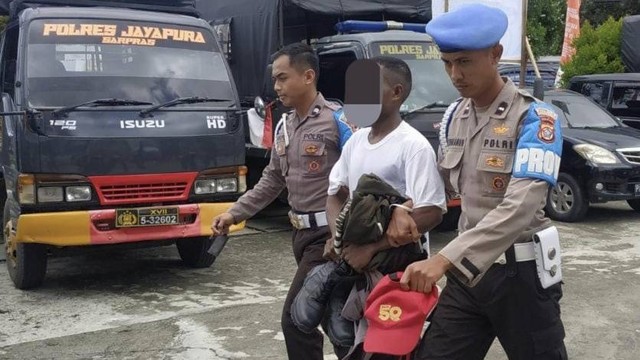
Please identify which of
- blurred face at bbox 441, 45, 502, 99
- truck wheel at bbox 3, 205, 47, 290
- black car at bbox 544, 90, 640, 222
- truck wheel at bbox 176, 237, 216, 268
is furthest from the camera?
black car at bbox 544, 90, 640, 222

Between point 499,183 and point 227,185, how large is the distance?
4093 mm

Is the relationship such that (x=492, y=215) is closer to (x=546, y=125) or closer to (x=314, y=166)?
(x=546, y=125)

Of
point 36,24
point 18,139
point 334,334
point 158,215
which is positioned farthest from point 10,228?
point 334,334

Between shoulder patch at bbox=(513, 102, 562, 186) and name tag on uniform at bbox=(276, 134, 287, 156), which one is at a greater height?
shoulder patch at bbox=(513, 102, 562, 186)

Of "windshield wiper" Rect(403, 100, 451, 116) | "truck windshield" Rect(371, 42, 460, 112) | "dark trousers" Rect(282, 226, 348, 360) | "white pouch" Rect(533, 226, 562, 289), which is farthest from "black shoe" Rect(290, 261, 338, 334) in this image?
"truck windshield" Rect(371, 42, 460, 112)

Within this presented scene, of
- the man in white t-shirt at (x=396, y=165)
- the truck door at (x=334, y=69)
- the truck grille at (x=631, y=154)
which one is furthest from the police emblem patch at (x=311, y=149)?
the truck grille at (x=631, y=154)

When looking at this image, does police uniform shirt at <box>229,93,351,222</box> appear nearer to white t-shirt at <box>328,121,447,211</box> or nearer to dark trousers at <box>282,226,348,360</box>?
dark trousers at <box>282,226,348,360</box>

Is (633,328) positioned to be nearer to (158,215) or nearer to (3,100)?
(158,215)

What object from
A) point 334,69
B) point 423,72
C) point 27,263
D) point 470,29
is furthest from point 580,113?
point 470,29

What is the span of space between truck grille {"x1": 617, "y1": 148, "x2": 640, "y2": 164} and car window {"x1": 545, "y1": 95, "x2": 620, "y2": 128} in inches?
35.9

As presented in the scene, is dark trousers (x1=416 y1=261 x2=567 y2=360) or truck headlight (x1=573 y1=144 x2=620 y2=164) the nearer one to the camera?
dark trousers (x1=416 y1=261 x2=567 y2=360)

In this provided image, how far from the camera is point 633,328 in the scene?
526cm

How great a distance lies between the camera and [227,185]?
21.1 ft

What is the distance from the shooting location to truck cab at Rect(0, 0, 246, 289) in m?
5.76
